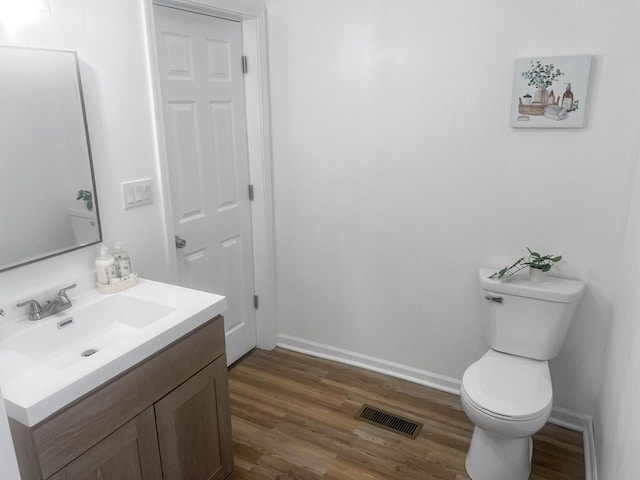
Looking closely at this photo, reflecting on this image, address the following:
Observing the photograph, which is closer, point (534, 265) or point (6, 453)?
point (6, 453)

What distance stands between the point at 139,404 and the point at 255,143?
171 centimetres

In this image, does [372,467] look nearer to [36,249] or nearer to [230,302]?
[230,302]

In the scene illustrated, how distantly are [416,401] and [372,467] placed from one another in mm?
567

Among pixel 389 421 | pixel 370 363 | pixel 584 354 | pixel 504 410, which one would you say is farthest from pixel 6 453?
pixel 584 354

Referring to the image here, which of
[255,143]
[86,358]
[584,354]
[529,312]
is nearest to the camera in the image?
[86,358]

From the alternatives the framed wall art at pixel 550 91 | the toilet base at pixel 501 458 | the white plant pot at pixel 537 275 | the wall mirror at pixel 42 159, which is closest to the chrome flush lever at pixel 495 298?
the white plant pot at pixel 537 275

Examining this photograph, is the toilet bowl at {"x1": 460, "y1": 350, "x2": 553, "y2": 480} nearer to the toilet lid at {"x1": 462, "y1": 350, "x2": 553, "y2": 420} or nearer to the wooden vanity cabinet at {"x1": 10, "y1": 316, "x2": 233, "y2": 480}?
the toilet lid at {"x1": 462, "y1": 350, "x2": 553, "y2": 420}

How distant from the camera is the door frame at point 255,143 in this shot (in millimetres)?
2188

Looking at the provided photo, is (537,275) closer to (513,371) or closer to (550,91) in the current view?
(513,371)

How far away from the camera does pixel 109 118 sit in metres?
1.97

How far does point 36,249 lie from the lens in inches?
69.4

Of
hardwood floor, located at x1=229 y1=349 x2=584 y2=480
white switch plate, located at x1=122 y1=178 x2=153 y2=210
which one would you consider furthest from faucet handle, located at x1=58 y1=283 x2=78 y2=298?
hardwood floor, located at x1=229 y1=349 x2=584 y2=480

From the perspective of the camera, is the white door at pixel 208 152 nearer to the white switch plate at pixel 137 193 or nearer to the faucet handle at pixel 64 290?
the white switch plate at pixel 137 193

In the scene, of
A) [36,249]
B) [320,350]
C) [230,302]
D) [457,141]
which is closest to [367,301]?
[320,350]
